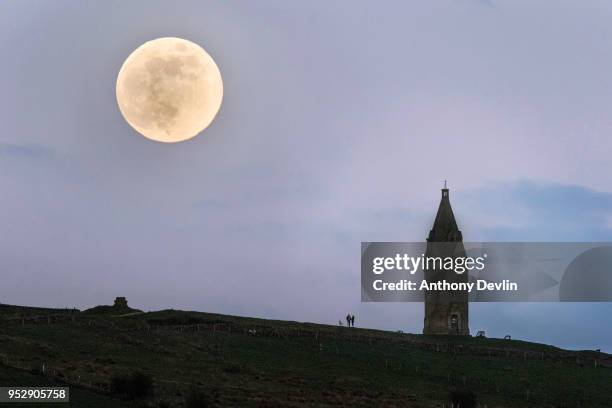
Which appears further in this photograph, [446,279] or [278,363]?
[446,279]

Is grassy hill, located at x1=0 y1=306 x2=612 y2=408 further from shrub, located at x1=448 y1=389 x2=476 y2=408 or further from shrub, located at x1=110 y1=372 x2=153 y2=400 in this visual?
shrub, located at x1=448 y1=389 x2=476 y2=408

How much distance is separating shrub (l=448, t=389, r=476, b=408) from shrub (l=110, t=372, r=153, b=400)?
1966cm

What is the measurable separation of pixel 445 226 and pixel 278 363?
1648 inches

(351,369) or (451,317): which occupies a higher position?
(451,317)

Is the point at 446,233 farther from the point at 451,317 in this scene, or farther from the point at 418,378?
the point at 418,378

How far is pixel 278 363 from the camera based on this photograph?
266 feet

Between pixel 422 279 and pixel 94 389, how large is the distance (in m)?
59.7

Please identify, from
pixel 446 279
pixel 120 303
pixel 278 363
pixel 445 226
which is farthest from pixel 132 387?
pixel 445 226

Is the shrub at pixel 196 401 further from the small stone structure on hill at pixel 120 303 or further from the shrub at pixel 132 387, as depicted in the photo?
the small stone structure on hill at pixel 120 303

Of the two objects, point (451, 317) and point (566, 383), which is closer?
point (566, 383)

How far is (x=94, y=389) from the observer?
64500 millimetres

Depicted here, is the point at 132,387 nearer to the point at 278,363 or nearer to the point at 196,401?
the point at 196,401

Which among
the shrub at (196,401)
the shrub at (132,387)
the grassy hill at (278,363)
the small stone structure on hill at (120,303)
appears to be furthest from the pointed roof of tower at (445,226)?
the shrub at (196,401)

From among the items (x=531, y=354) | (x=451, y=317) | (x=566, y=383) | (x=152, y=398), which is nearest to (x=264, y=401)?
(x=152, y=398)
